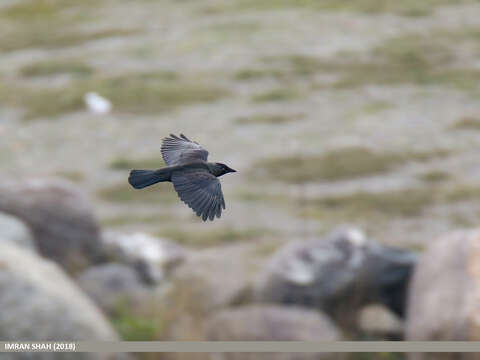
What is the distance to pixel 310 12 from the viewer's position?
29.4 metres

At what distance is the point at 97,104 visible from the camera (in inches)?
92.7

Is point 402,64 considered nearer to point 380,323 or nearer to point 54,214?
point 54,214

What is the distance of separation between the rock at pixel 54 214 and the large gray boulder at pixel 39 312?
3.39m

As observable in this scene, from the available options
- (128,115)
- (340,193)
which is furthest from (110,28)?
(340,193)

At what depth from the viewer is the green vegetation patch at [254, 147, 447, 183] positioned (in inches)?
687

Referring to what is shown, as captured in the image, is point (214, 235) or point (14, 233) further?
point (214, 235)

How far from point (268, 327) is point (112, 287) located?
2.56 meters

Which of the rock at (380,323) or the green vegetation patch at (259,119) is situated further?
the rock at (380,323)

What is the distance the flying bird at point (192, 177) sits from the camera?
208 cm

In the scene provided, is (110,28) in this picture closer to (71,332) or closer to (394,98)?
(71,332)

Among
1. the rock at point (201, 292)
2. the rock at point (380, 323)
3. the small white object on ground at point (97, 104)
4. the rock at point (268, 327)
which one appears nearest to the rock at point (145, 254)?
the rock at point (201, 292)

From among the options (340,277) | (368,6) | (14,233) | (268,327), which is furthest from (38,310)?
(368,6)

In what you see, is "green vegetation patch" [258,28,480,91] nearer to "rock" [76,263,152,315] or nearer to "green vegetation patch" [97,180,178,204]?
"green vegetation patch" [97,180,178,204]

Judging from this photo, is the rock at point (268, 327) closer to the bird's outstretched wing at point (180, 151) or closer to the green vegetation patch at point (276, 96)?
the green vegetation patch at point (276, 96)
